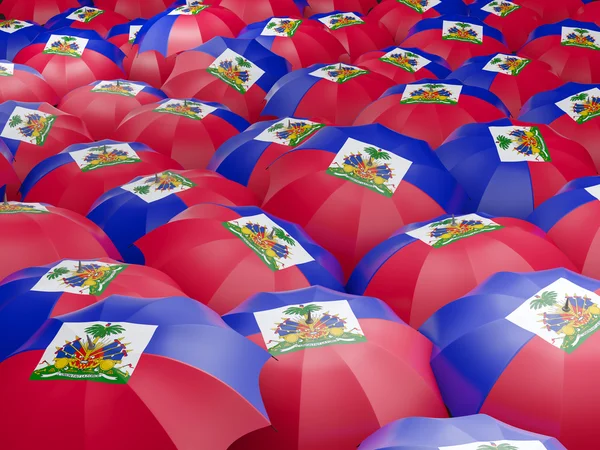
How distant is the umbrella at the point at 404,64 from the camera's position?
241 inches

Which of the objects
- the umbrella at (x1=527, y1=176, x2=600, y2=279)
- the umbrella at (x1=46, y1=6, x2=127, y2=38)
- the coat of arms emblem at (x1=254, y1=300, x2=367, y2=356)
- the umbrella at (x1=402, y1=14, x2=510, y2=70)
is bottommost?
the umbrella at (x1=527, y1=176, x2=600, y2=279)

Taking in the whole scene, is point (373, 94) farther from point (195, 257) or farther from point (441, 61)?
point (195, 257)

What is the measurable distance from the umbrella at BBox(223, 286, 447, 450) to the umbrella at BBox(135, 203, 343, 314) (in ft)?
1.30

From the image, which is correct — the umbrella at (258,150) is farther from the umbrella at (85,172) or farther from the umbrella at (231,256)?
the umbrella at (231,256)

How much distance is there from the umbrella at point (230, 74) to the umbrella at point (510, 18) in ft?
7.21

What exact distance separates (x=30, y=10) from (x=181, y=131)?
132 inches

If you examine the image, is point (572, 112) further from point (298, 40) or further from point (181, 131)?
point (181, 131)

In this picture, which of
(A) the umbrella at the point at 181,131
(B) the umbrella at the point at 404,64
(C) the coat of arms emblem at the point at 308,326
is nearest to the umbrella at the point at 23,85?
(A) the umbrella at the point at 181,131

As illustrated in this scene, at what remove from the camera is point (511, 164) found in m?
4.61

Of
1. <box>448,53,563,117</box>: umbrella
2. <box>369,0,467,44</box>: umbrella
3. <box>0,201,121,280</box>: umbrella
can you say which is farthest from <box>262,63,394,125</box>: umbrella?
<box>0,201,121,280</box>: umbrella

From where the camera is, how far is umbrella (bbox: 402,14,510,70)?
22.0 feet

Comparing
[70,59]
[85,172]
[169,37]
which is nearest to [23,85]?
[70,59]

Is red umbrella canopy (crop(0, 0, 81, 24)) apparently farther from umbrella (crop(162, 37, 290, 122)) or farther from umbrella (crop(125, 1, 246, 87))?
umbrella (crop(162, 37, 290, 122))

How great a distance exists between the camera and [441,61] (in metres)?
6.47
